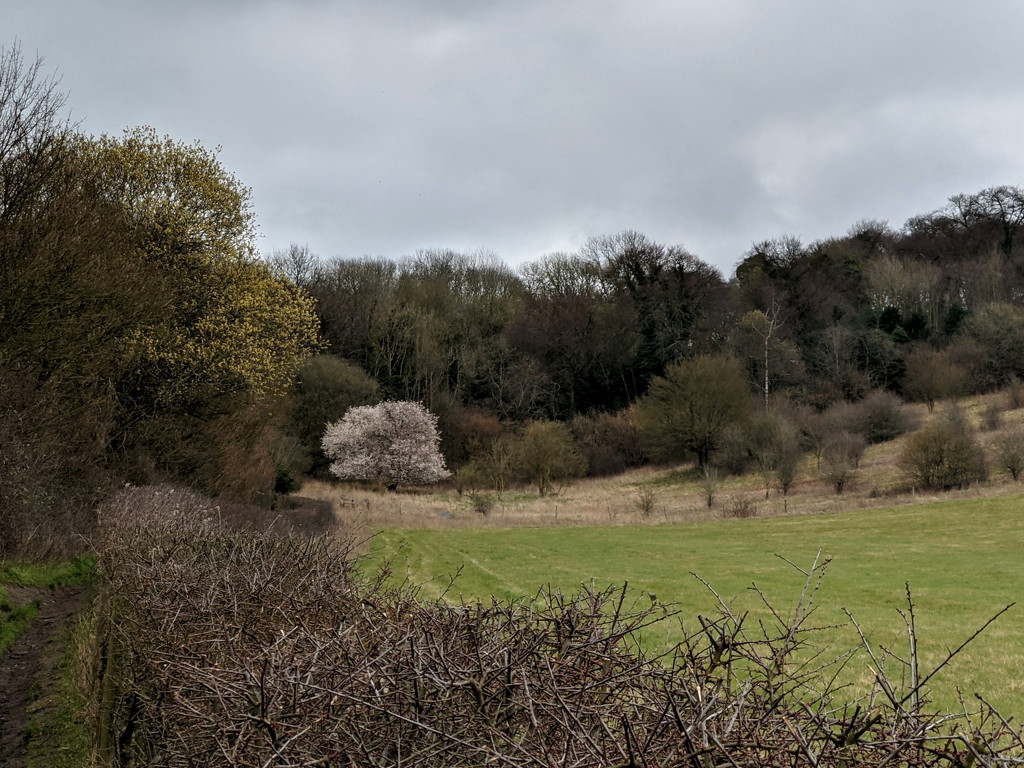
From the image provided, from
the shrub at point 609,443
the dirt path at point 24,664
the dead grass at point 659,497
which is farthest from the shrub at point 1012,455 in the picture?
the dirt path at point 24,664

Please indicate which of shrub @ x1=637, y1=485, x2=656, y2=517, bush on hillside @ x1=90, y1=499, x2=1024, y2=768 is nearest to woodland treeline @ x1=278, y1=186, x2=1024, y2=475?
shrub @ x1=637, y1=485, x2=656, y2=517

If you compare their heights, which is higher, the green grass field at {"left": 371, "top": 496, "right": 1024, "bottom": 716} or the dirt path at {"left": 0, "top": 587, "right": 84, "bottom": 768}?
the dirt path at {"left": 0, "top": 587, "right": 84, "bottom": 768}

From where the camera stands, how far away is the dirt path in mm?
6316

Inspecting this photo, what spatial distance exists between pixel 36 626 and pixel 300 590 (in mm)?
6930

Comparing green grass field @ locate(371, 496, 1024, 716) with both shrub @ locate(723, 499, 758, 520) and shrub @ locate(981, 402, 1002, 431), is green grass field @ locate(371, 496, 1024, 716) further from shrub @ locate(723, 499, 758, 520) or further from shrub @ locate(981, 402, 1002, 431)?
shrub @ locate(981, 402, 1002, 431)

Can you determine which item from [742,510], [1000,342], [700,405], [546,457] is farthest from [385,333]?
[1000,342]

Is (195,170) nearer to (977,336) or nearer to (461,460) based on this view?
(461,460)

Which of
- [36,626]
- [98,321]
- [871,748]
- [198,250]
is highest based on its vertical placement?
[198,250]

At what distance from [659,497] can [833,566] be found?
22.4 metres

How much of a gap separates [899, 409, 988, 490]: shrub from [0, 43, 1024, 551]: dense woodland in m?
9.47

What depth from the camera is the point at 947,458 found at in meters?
36.1

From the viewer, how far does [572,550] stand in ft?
90.7

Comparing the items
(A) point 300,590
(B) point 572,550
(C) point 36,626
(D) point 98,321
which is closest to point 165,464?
(D) point 98,321

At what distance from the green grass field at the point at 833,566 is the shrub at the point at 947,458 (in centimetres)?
448
